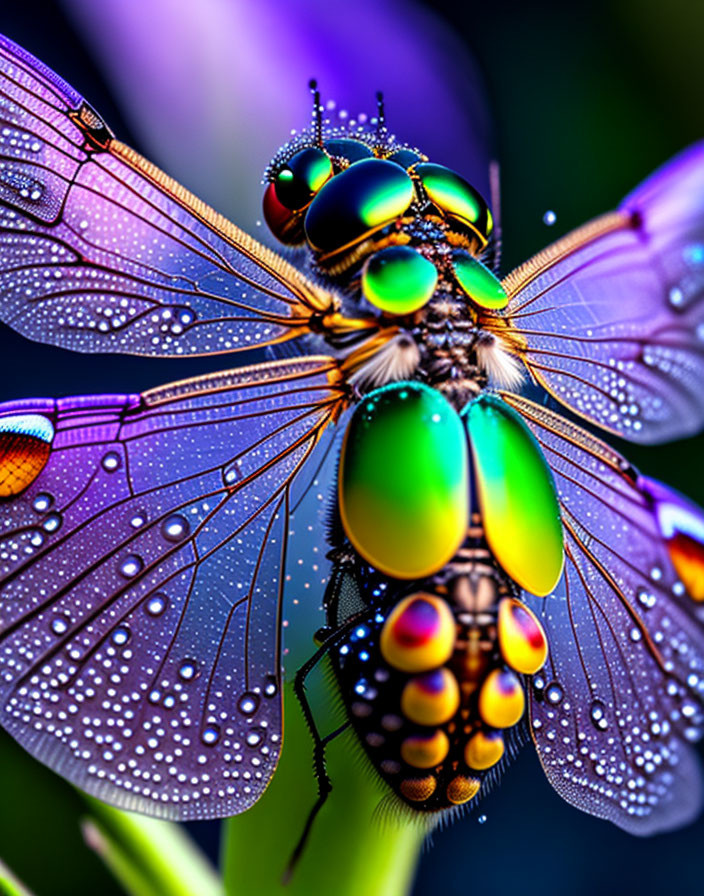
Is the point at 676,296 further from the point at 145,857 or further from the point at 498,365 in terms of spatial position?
the point at 145,857

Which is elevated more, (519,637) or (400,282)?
(400,282)

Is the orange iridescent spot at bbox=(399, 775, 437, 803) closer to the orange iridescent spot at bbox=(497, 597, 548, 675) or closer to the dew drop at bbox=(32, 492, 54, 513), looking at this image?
the orange iridescent spot at bbox=(497, 597, 548, 675)

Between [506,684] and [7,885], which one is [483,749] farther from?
[7,885]

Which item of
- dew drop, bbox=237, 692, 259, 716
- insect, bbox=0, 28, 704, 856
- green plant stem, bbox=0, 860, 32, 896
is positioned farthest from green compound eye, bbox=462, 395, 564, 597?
green plant stem, bbox=0, 860, 32, 896

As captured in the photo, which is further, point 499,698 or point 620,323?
point 620,323

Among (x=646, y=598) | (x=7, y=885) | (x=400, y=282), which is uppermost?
(x=400, y=282)

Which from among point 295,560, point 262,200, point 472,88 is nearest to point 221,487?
point 295,560

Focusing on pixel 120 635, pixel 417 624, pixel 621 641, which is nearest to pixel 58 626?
pixel 120 635
